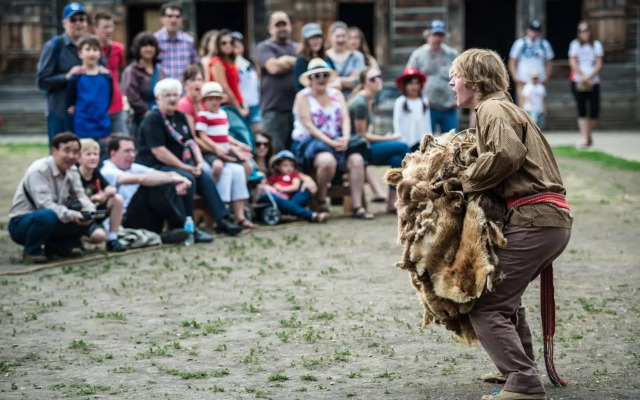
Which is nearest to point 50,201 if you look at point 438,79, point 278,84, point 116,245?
point 116,245

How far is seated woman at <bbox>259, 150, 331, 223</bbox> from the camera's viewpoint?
10.7 meters

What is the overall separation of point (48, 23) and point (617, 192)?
13.8 metres

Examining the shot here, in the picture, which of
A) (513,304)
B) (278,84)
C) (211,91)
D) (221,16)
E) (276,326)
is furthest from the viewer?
(221,16)

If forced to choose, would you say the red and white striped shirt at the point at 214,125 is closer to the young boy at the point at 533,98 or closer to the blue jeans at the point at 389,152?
the blue jeans at the point at 389,152

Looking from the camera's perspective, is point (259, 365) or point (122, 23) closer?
point (259, 365)

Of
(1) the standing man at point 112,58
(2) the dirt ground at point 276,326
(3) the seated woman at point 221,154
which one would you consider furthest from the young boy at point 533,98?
(3) the seated woman at point 221,154

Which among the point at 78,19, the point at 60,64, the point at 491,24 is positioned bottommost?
the point at 60,64

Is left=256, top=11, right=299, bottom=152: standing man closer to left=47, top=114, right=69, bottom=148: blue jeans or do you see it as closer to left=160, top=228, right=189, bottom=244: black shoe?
left=47, top=114, right=69, bottom=148: blue jeans

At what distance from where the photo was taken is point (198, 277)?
7.95m

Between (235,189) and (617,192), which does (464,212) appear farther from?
(617,192)

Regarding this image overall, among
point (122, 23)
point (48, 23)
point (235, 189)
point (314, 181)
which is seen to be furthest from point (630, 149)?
point (48, 23)

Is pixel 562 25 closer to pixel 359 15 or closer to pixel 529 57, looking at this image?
pixel 359 15

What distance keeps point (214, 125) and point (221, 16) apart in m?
17.7

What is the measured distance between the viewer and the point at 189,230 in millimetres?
9453
